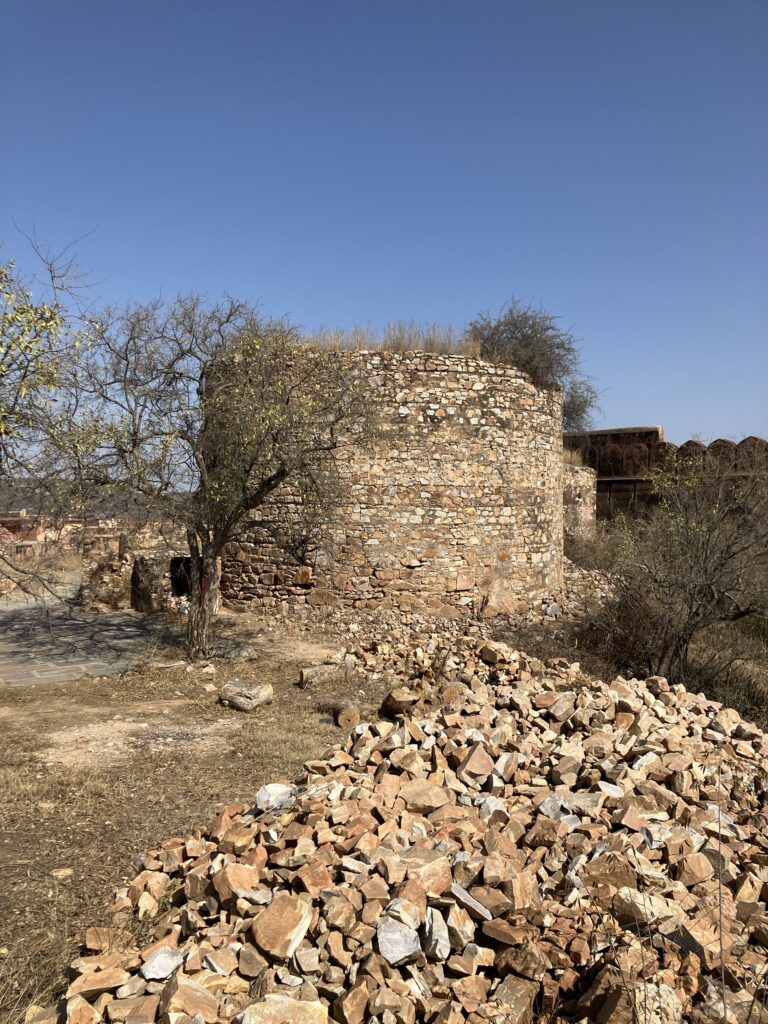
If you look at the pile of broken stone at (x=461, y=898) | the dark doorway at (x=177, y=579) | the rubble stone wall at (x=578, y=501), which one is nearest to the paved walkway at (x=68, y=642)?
the dark doorway at (x=177, y=579)

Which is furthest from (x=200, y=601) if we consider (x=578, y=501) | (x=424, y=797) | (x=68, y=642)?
(x=578, y=501)

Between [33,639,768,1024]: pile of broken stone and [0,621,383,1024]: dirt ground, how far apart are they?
26 cm

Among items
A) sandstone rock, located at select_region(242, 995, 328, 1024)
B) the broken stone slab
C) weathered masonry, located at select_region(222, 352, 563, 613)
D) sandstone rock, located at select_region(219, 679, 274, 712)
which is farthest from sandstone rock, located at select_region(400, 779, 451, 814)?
weathered masonry, located at select_region(222, 352, 563, 613)

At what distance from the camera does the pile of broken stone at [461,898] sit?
254 centimetres

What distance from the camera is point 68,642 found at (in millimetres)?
9430

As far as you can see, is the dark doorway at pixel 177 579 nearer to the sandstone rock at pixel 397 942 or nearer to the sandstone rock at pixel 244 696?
the sandstone rock at pixel 244 696

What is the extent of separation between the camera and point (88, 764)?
5.32 m

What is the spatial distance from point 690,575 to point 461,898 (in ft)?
21.5

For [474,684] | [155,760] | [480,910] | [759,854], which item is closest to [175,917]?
[480,910]

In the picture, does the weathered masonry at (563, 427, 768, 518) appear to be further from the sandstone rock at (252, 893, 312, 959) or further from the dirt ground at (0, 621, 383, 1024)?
the sandstone rock at (252, 893, 312, 959)

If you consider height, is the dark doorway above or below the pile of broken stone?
above

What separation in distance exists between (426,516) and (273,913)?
7.47 meters

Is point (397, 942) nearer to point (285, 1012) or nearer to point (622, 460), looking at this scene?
point (285, 1012)

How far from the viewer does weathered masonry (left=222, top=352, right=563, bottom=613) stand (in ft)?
32.9
